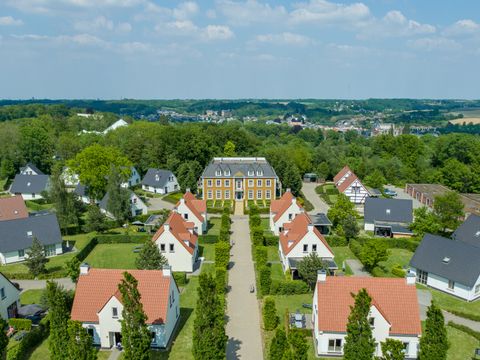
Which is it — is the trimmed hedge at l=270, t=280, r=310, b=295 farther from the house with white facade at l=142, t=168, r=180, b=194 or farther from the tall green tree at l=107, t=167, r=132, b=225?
the house with white facade at l=142, t=168, r=180, b=194

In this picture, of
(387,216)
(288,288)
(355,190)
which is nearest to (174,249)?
(288,288)

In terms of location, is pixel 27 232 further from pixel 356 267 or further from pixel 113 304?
pixel 356 267

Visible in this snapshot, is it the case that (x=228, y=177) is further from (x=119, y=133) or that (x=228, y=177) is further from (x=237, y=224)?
(x=119, y=133)

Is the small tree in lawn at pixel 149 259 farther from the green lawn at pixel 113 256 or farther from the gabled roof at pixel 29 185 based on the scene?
the gabled roof at pixel 29 185

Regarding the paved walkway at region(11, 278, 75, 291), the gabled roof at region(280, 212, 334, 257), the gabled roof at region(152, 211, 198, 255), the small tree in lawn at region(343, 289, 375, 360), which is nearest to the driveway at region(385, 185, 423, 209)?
the gabled roof at region(280, 212, 334, 257)

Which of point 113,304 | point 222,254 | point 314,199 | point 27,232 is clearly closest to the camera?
point 113,304

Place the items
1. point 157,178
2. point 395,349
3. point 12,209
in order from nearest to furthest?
point 395,349, point 12,209, point 157,178

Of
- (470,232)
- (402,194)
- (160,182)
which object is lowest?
(402,194)
